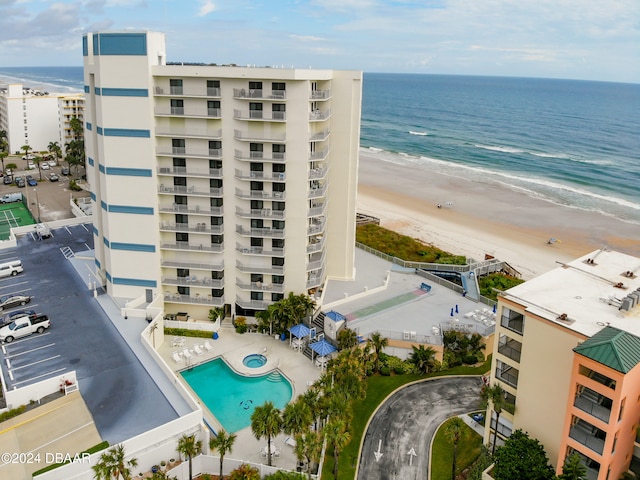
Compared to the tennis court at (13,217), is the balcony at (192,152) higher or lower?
higher

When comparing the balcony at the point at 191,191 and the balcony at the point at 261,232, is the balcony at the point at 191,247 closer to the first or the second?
the balcony at the point at 261,232

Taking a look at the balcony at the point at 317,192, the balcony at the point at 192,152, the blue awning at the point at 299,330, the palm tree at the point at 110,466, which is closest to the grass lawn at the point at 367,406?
the blue awning at the point at 299,330

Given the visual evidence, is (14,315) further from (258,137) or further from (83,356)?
(258,137)

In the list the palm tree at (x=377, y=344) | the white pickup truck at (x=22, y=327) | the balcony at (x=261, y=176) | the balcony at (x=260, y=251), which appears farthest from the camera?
the balcony at (x=260, y=251)

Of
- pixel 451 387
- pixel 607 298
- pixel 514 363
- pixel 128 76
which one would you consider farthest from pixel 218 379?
pixel 607 298

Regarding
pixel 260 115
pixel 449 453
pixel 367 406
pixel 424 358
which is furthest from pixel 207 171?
pixel 449 453

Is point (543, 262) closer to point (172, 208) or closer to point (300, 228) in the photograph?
point (300, 228)
